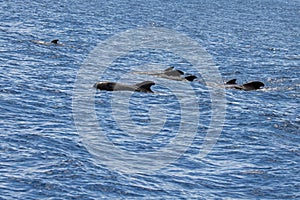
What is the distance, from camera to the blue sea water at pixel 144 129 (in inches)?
922

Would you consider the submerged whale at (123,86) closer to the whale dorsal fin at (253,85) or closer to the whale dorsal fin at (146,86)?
the whale dorsal fin at (146,86)

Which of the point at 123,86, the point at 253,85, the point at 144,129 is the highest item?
the point at 253,85

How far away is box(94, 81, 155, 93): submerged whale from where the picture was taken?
39.0 meters

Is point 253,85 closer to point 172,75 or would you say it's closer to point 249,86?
point 249,86

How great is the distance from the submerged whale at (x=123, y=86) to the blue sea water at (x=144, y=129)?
4.00 feet

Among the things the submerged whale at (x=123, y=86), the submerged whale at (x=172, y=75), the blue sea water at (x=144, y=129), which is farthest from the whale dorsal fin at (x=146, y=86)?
the submerged whale at (x=172, y=75)

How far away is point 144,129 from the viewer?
31.0m

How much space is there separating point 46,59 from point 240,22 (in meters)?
62.3

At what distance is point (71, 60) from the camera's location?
48.7 meters

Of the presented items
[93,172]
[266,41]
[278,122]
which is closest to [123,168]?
[93,172]

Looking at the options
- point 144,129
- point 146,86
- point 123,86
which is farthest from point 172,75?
point 144,129

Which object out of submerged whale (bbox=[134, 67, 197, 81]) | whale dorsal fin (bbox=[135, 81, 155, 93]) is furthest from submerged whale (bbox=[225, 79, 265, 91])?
whale dorsal fin (bbox=[135, 81, 155, 93])

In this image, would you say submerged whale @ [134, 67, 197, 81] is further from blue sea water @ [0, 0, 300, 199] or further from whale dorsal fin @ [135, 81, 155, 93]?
whale dorsal fin @ [135, 81, 155, 93]

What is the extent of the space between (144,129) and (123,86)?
8.74 meters
